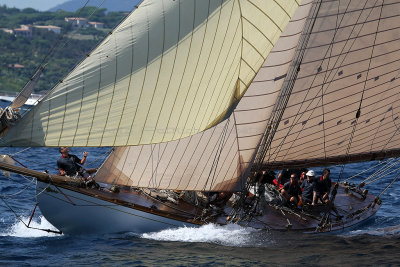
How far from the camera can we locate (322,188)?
2509cm

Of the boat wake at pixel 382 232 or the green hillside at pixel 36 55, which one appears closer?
the boat wake at pixel 382 232

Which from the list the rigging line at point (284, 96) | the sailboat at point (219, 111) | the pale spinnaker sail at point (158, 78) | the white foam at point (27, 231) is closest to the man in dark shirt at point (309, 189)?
the sailboat at point (219, 111)

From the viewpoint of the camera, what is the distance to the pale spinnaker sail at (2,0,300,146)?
59.9 ft

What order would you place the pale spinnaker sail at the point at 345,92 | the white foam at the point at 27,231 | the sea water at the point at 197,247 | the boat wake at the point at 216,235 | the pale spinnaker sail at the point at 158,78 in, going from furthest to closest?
the pale spinnaker sail at the point at 345,92 < the white foam at the point at 27,231 < the boat wake at the point at 216,235 < the sea water at the point at 197,247 < the pale spinnaker sail at the point at 158,78

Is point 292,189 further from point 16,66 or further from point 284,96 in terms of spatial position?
point 16,66

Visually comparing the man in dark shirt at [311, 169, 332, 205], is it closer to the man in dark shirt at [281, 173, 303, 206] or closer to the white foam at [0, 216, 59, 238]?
the man in dark shirt at [281, 173, 303, 206]

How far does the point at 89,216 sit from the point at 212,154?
352 centimetres

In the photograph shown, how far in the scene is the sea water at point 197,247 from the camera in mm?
19750

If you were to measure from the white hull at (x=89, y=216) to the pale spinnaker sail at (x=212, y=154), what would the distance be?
92 centimetres

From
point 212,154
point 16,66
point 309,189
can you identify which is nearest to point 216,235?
point 212,154

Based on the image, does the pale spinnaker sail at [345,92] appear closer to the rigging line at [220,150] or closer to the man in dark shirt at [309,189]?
the man in dark shirt at [309,189]

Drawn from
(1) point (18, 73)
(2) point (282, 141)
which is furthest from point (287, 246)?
(1) point (18, 73)

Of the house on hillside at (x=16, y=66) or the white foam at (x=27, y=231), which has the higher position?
the house on hillside at (x=16, y=66)

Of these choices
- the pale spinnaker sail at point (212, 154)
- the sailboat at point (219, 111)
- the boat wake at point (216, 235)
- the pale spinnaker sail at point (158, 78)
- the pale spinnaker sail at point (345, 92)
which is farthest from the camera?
the pale spinnaker sail at point (345, 92)
